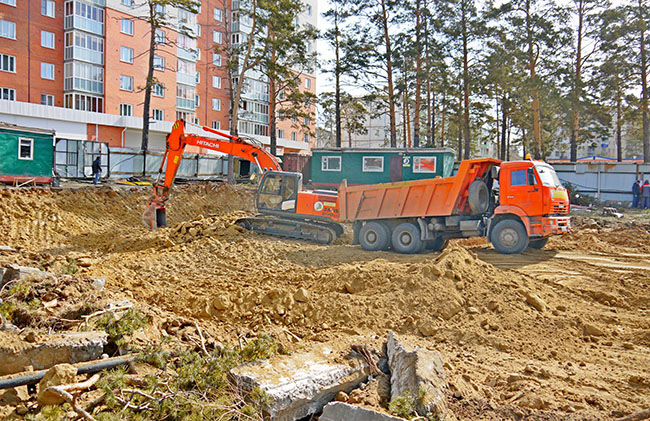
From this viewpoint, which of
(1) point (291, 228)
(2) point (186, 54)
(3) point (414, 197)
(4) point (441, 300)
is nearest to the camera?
(4) point (441, 300)

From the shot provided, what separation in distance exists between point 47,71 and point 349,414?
38797mm

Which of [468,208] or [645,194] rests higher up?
Answer: [645,194]

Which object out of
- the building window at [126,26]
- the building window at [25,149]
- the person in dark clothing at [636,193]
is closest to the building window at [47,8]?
the building window at [126,26]

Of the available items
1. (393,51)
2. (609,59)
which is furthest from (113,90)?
(609,59)

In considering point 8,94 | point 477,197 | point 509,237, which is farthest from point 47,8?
point 509,237

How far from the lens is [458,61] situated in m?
29.7

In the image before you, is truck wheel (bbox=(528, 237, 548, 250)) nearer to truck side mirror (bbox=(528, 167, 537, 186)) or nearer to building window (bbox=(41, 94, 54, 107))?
truck side mirror (bbox=(528, 167, 537, 186))

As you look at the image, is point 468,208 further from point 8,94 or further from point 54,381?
point 8,94

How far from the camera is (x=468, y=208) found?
13.3m

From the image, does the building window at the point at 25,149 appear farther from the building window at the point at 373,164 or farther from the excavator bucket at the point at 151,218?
the building window at the point at 373,164

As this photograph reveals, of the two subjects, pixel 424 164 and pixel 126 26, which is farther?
pixel 126 26

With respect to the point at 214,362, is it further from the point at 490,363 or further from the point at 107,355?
the point at 490,363

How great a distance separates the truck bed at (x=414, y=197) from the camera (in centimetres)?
1303

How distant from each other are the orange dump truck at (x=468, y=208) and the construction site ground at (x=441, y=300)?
612 mm
